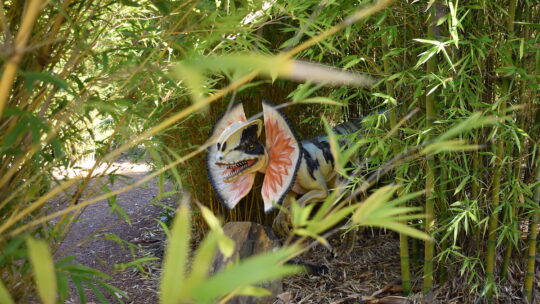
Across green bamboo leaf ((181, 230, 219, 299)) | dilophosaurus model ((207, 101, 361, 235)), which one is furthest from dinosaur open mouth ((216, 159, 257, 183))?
green bamboo leaf ((181, 230, 219, 299))

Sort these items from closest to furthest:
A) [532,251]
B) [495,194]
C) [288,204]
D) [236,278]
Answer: [236,278]
[495,194]
[532,251]
[288,204]

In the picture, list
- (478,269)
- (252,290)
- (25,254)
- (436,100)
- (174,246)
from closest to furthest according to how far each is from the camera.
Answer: (174,246), (252,290), (25,254), (436,100), (478,269)

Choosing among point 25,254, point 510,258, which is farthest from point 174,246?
point 510,258

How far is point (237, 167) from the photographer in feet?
8.24

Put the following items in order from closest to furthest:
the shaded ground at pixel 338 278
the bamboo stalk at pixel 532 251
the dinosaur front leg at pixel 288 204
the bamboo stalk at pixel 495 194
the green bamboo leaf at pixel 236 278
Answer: the green bamboo leaf at pixel 236 278 → the bamboo stalk at pixel 495 194 → the bamboo stalk at pixel 532 251 → the shaded ground at pixel 338 278 → the dinosaur front leg at pixel 288 204

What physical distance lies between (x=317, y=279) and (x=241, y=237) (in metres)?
0.66

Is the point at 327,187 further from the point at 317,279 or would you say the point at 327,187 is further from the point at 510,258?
the point at 510,258

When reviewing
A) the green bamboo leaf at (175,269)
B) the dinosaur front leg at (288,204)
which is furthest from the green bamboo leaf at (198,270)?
the dinosaur front leg at (288,204)

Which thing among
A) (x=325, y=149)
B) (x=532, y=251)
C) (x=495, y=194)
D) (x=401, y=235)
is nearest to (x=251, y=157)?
(x=325, y=149)

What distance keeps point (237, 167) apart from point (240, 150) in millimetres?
110

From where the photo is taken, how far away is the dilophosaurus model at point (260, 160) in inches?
96.3

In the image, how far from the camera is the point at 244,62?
20.4 inches

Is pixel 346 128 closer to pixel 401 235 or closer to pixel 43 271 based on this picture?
→ pixel 401 235

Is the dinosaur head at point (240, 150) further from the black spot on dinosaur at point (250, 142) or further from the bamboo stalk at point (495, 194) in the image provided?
the bamboo stalk at point (495, 194)
